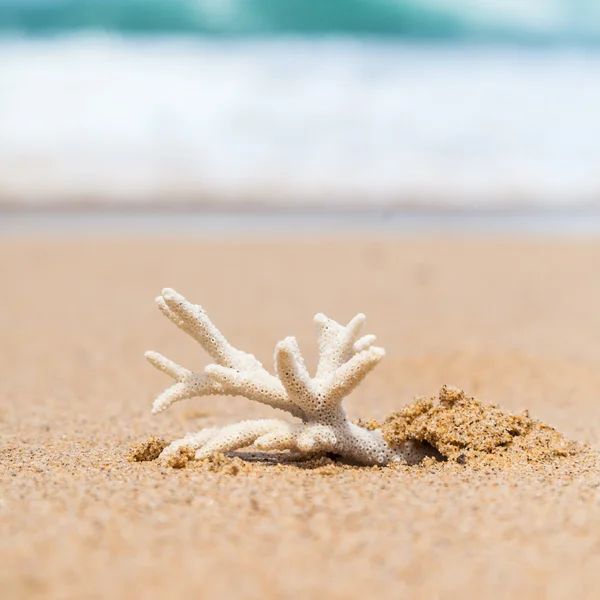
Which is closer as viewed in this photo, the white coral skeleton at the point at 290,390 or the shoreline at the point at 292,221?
the white coral skeleton at the point at 290,390

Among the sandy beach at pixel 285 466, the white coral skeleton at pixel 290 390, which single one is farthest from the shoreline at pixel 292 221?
the white coral skeleton at pixel 290 390

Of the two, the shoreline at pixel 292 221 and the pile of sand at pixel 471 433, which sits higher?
the shoreline at pixel 292 221

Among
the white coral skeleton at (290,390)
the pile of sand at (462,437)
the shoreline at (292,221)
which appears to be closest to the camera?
the white coral skeleton at (290,390)

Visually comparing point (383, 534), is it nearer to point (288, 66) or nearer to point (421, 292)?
point (421, 292)

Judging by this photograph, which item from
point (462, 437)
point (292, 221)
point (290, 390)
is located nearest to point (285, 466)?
point (290, 390)

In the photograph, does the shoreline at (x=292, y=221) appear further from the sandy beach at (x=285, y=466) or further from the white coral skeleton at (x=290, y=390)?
the white coral skeleton at (x=290, y=390)

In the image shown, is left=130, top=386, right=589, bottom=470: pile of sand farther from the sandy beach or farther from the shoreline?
the shoreline

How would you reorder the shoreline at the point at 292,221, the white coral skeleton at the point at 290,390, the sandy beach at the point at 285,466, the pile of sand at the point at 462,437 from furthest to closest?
1. the shoreline at the point at 292,221
2. the pile of sand at the point at 462,437
3. the white coral skeleton at the point at 290,390
4. the sandy beach at the point at 285,466
